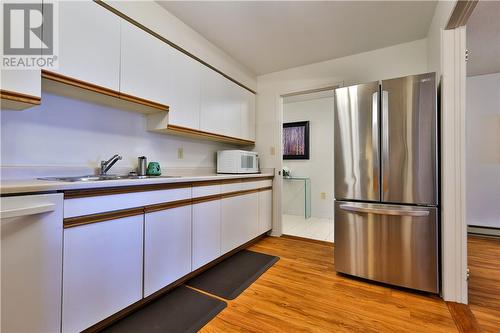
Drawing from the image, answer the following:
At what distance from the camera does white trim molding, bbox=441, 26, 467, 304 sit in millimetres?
1614

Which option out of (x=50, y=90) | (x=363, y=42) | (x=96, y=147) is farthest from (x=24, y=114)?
(x=363, y=42)

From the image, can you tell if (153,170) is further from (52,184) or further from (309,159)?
(309,159)

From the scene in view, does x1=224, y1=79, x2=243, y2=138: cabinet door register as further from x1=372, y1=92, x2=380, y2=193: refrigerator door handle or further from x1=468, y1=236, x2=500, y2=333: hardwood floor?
x1=468, y1=236, x2=500, y2=333: hardwood floor

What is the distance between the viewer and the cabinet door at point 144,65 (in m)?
1.63

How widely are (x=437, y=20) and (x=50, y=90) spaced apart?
→ 299 centimetres

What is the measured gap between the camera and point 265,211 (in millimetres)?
3037

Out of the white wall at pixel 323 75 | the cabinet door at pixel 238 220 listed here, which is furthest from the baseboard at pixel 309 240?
the white wall at pixel 323 75

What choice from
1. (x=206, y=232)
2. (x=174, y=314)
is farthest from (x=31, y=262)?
(x=206, y=232)

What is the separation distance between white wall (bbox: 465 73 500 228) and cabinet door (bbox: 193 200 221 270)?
3.83 metres

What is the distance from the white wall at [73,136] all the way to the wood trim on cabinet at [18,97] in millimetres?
268

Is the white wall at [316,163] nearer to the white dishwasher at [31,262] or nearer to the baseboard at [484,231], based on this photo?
the baseboard at [484,231]

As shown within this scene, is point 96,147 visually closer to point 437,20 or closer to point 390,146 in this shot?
point 390,146

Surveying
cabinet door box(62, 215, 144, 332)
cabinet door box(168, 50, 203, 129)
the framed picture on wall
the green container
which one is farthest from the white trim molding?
the framed picture on wall

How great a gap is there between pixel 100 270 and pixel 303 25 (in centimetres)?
256
